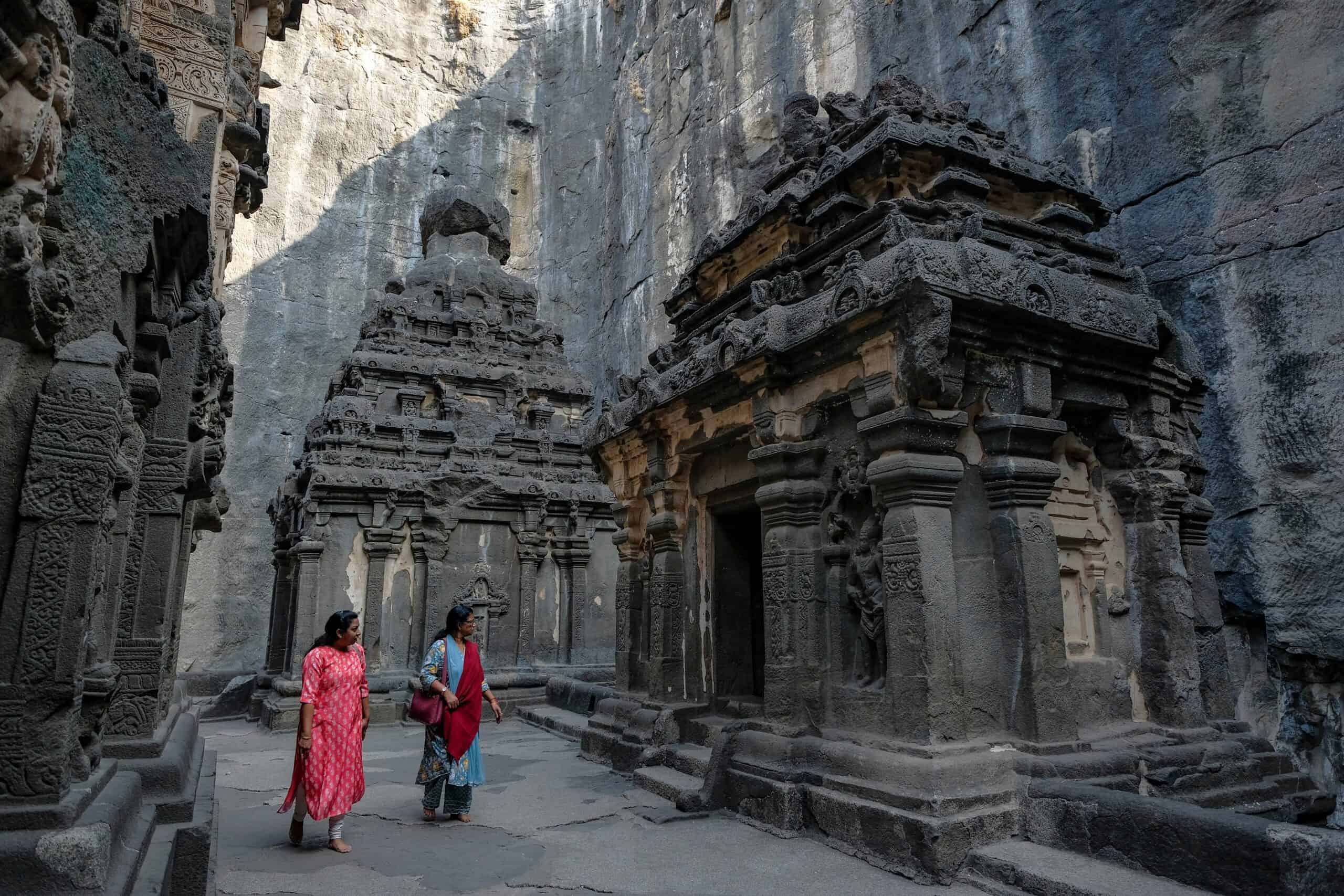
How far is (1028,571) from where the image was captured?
16.0ft

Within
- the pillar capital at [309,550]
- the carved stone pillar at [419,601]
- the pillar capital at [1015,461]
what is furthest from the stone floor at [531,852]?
the carved stone pillar at [419,601]

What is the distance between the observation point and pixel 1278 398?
30.8ft

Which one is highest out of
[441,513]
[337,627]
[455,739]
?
[441,513]

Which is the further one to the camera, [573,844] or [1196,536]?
[1196,536]

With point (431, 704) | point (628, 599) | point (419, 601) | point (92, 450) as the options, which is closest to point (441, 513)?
point (419, 601)

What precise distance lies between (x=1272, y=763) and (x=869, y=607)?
3077 millimetres

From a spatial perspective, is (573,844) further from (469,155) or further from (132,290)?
(469,155)

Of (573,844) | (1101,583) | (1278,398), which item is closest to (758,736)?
(573,844)

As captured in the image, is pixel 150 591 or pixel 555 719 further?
pixel 555 719

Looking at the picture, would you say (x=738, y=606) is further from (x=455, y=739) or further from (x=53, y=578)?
(x=53, y=578)

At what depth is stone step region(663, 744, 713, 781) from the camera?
611cm

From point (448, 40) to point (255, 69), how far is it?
89.3 ft

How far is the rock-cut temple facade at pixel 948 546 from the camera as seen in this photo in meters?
4.57

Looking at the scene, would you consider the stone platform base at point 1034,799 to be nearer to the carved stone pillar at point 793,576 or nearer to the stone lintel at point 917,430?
the carved stone pillar at point 793,576
